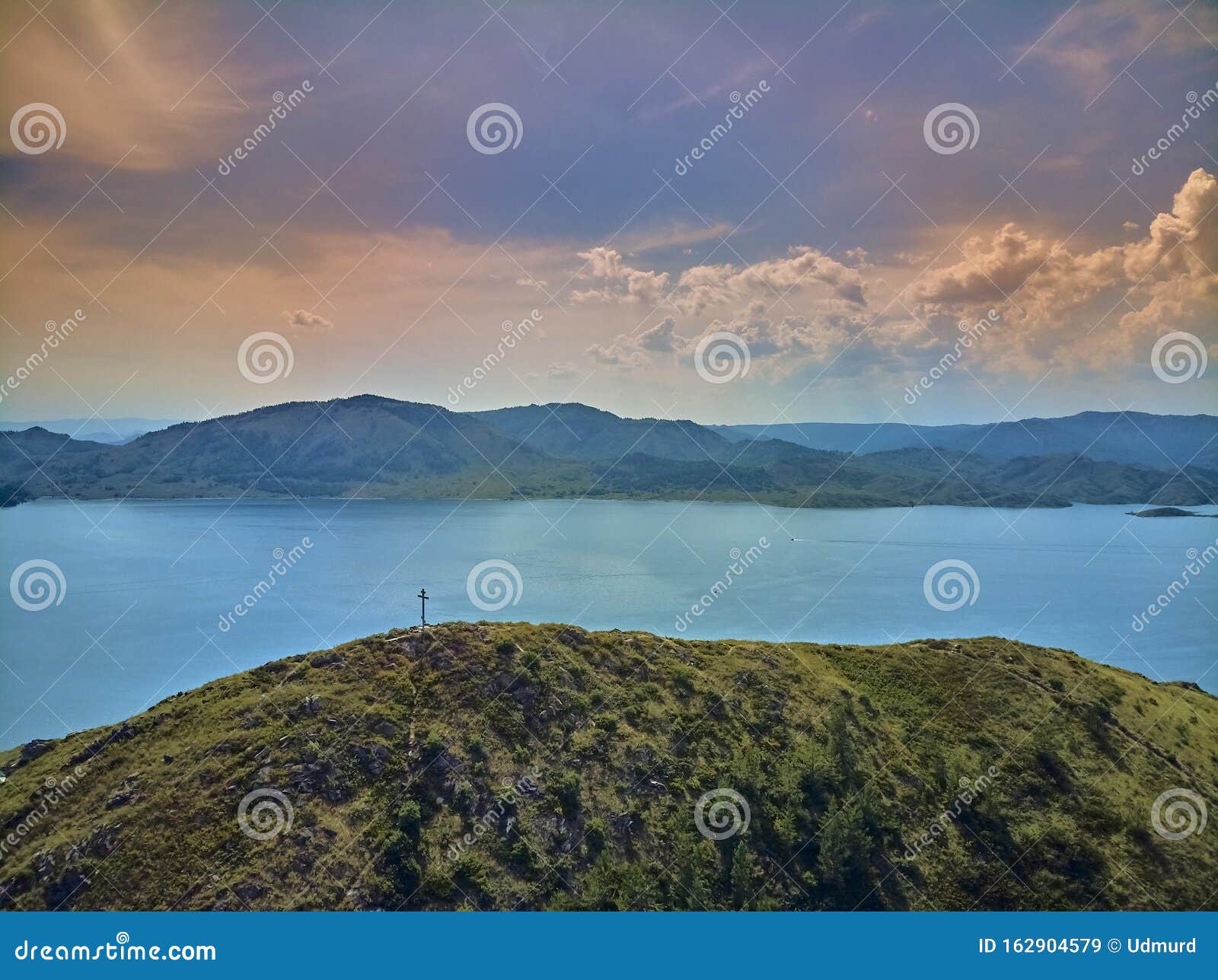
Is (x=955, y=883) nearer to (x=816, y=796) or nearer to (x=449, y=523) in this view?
(x=816, y=796)

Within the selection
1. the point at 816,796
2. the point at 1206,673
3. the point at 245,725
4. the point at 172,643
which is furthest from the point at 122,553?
the point at 1206,673

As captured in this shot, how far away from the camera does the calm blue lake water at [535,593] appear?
3049 inches
